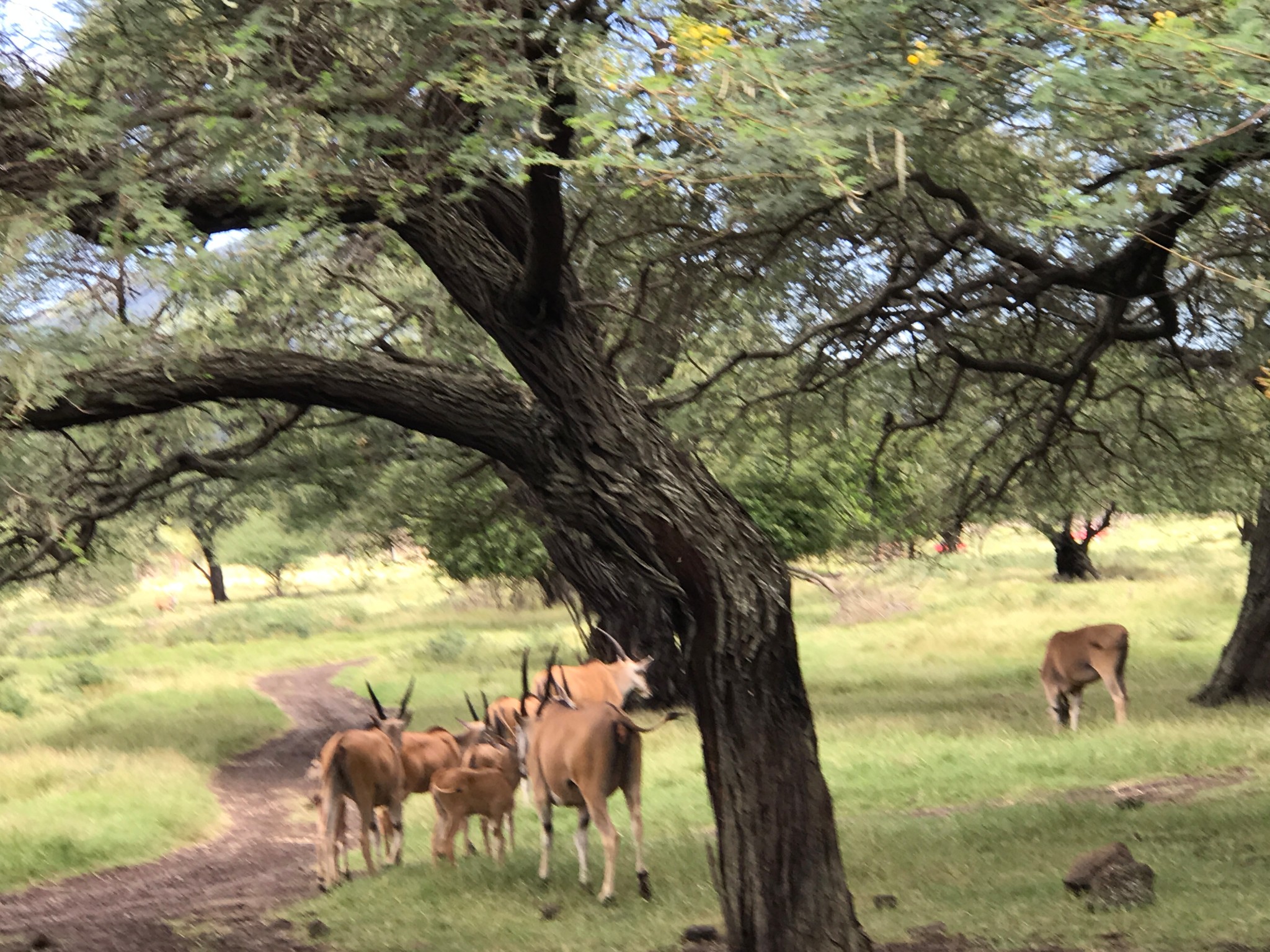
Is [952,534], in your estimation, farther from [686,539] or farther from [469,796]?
[686,539]

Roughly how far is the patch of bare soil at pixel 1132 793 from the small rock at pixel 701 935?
4300mm

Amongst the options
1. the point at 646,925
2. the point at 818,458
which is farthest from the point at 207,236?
the point at 818,458

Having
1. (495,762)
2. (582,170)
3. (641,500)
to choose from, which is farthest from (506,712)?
(582,170)

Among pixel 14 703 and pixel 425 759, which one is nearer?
pixel 425 759

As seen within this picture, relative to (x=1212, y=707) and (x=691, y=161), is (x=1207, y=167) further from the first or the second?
(x=1212, y=707)

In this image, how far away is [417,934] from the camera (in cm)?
934

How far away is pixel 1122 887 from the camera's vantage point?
8469 millimetres

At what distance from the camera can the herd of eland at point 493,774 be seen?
33.0 feet

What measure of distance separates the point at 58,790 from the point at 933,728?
1039 centimetres

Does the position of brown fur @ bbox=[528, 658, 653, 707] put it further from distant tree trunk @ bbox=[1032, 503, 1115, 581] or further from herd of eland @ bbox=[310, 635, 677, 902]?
distant tree trunk @ bbox=[1032, 503, 1115, 581]

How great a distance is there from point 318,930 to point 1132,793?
7402 millimetres

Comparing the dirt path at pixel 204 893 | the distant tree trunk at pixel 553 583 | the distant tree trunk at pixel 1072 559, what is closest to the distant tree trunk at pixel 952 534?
the dirt path at pixel 204 893

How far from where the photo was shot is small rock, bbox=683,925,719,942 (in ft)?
28.7

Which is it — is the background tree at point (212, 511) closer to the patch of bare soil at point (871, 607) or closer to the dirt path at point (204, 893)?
the dirt path at point (204, 893)
